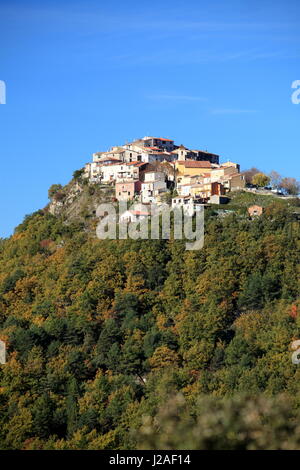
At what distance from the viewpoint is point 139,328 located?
54.8m

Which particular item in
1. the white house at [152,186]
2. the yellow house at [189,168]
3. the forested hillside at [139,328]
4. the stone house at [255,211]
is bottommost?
the forested hillside at [139,328]

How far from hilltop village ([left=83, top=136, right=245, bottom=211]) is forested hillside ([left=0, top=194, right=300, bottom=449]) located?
4818 millimetres

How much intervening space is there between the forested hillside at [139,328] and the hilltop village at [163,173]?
15.8ft

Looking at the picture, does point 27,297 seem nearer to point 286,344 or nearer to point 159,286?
point 159,286

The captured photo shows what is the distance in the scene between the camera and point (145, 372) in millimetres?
51906

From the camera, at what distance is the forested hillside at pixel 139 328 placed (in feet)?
154

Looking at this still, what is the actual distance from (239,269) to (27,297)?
627 inches

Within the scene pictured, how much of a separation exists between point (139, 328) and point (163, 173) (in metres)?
20.8

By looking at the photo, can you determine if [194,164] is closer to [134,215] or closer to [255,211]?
[134,215]

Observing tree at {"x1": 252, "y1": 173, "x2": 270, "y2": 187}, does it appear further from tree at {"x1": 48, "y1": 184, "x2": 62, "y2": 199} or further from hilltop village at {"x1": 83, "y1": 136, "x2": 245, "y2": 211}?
tree at {"x1": 48, "y1": 184, "x2": 62, "y2": 199}

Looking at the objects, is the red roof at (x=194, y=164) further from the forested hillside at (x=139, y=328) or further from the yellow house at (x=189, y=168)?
the forested hillside at (x=139, y=328)

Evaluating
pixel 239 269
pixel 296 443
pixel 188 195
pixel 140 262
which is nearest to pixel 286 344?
pixel 239 269

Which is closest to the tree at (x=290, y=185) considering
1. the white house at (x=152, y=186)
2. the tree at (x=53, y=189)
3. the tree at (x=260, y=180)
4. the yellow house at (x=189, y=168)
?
the tree at (x=260, y=180)

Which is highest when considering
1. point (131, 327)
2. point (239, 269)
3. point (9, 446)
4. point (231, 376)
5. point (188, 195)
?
point (188, 195)
